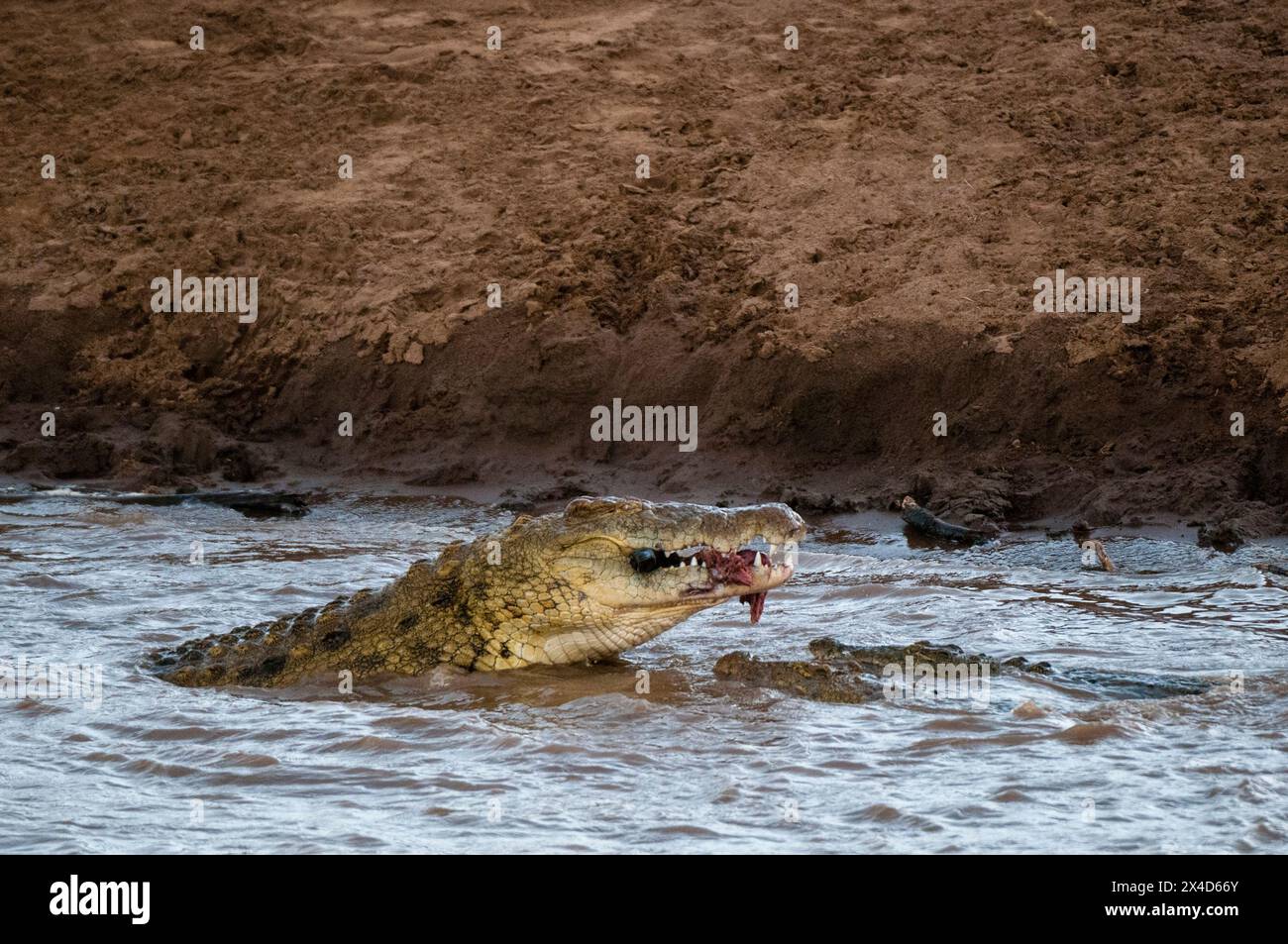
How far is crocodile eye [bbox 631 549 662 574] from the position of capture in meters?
5.48

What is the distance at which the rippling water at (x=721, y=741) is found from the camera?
161 inches

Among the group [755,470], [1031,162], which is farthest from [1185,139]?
[755,470]

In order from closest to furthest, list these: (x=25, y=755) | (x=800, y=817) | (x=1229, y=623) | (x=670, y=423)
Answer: (x=800, y=817) → (x=25, y=755) → (x=1229, y=623) → (x=670, y=423)

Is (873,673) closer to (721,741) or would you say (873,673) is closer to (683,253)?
(721,741)

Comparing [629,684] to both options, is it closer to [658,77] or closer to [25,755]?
[25,755]

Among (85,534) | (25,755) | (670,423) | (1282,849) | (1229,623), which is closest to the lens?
(1282,849)

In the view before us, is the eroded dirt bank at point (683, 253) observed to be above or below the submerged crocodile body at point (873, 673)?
above

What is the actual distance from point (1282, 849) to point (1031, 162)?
24.4ft

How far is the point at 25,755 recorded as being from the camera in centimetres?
499

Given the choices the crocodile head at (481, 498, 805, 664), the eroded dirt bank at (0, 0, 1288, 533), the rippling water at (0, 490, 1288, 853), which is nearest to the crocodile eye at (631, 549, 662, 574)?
the crocodile head at (481, 498, 805, 664)

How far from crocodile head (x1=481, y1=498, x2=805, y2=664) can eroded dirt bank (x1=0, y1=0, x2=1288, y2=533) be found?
3237 mm

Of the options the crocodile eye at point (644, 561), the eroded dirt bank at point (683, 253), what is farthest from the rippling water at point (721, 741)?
the eroded dirt bank at point (683, 253)

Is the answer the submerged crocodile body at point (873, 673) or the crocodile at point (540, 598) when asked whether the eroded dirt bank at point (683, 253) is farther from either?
the crocodile at point (540, 598)

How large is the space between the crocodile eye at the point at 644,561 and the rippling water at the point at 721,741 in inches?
17.5
